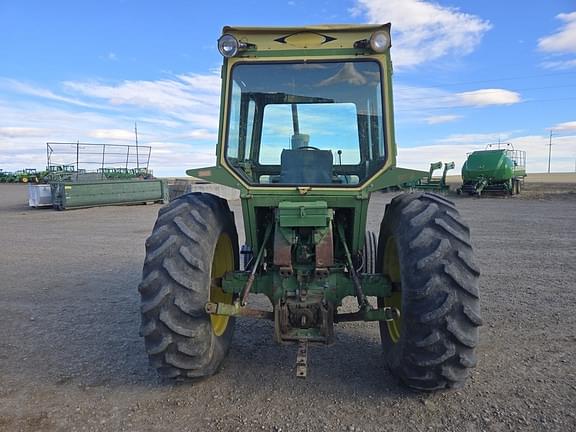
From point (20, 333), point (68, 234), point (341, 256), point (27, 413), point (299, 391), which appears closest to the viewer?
point (27, 413)

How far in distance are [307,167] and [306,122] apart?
0.57m

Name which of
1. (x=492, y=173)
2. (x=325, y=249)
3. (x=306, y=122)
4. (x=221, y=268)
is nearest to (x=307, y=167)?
(x=306, y=122)

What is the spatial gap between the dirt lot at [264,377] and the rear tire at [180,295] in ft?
0.90

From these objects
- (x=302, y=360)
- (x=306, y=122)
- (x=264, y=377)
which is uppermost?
(x=306, y=122)

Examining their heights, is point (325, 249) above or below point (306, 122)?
below

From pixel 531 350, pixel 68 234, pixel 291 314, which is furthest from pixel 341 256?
pixel 68 234

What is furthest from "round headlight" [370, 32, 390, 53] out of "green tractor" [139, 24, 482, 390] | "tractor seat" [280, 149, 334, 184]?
"tractor seat" [280, 149, 334, 184]

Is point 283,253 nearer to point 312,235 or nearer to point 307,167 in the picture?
point 312,235

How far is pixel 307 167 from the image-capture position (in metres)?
4.19

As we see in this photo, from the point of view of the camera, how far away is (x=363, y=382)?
3.56 meters

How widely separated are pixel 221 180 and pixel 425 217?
1.56 m

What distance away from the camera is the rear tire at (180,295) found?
10.6 ft

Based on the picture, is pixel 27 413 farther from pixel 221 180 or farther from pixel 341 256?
pixel 341 256

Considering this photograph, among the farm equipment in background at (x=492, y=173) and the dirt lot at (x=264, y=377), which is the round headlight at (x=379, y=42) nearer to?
the dirt lot at (x=264, y=377)
